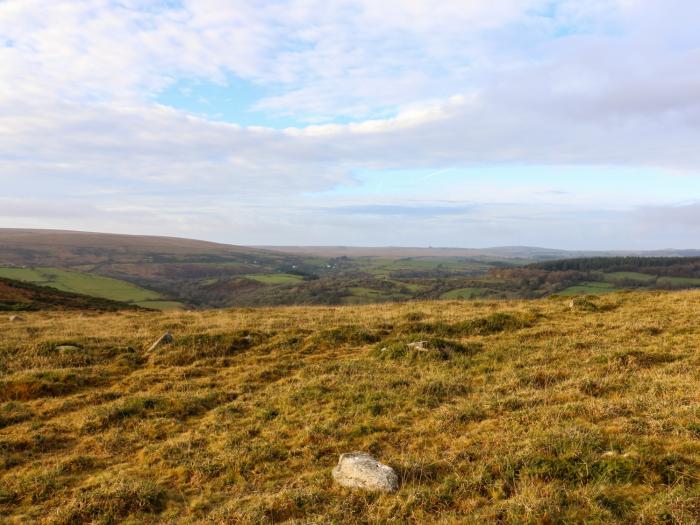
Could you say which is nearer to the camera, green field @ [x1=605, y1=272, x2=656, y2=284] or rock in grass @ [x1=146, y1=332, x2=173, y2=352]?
rock in grass @ [x1=146, y1=332, x2=173, y2=352]

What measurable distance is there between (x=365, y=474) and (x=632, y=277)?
115 meters

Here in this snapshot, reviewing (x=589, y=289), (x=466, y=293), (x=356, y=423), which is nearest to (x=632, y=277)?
(x=589, y=289)

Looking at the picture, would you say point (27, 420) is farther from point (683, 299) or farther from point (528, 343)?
point (683, 299)

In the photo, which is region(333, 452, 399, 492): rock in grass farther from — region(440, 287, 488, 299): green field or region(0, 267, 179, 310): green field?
region(440, 287, 488, 299): green field

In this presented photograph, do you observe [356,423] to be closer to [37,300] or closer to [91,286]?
[37,300]

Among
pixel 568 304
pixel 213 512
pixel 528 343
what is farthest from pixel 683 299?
pixel 213 512

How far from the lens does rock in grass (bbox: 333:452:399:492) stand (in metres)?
7.04

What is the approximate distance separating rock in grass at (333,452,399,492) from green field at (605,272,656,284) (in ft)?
347

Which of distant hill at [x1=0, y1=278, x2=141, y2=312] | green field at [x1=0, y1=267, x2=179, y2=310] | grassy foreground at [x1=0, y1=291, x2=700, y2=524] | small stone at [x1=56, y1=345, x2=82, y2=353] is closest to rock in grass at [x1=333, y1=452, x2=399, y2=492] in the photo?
grassy foreground at [x1=0, y1=291, x2=700, y2=524]

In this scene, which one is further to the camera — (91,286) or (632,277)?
(632,277)

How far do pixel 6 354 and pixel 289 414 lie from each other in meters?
13.4

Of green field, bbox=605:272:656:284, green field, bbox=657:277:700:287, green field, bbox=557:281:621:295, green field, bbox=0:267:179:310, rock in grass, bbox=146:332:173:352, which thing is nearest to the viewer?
rock in grass, bbox=146:332:173:352

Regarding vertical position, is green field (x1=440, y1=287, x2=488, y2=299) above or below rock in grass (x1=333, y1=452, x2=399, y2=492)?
below

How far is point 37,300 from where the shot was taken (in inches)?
1483
